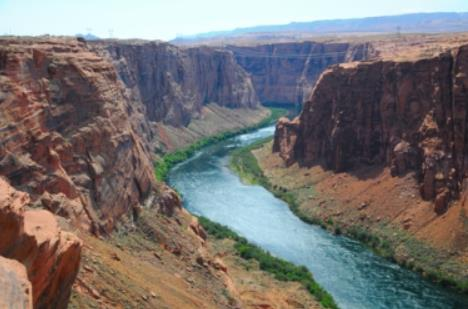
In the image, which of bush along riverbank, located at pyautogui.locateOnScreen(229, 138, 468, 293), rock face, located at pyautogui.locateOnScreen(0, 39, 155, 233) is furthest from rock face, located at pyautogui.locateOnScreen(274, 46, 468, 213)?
rock face, located at pyautogui.locateOnScreen(0, 39, 155, 233)

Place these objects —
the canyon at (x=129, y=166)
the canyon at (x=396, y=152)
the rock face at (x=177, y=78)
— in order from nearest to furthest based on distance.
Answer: the canyon at (x=129, y=166), the canyon at (x=396, y=152), the rock face at (x=177, y=78)

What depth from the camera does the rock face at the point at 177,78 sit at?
113 metres

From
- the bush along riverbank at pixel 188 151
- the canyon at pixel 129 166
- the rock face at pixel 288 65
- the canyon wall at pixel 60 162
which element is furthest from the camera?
the rock face at pixel 288 65

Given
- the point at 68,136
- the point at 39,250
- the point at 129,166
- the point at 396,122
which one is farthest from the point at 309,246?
the point at 39,250

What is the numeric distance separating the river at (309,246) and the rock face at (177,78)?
80.2 feet

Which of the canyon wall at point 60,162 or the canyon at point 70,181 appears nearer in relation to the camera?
the canyon wall at point 60,162

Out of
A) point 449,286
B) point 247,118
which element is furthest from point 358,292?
point 247,118

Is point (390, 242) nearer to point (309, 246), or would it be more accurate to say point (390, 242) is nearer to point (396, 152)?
point (309, 246)

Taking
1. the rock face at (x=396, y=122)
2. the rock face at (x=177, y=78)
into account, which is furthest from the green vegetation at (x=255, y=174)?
the rock face at (x=177, y=78)

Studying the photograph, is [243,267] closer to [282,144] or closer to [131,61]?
[282,144]

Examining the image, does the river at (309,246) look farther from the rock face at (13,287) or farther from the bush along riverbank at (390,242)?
the rock face at (13,287)

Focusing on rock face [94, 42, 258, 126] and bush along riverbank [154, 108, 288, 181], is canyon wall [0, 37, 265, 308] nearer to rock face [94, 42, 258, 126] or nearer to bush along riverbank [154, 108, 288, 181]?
bush along riverbank [154, 108, 288, 181]

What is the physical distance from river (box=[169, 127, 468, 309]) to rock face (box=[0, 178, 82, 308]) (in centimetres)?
3099

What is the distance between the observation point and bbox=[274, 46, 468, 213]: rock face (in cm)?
6469
